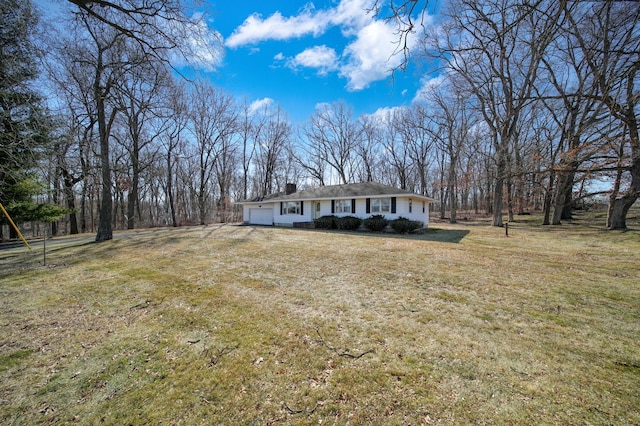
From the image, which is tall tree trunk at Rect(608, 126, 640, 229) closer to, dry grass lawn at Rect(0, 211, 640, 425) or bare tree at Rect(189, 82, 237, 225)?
dry grass lawn at Rect(0, 211, 640, 425)

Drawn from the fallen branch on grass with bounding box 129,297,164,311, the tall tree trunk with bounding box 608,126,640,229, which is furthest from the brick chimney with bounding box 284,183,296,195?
A: the tall tree trunk with bounding box 608,126,640,229


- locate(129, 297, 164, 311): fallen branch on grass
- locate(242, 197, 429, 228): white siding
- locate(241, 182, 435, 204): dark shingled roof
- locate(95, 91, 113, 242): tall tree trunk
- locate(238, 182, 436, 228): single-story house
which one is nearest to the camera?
locate(129, 297, 164, 311): fallen branch on grass

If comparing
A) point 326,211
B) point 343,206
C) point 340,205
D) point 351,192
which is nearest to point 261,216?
point 326,211

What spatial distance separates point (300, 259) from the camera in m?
8.01

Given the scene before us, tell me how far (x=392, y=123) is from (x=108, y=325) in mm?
34264

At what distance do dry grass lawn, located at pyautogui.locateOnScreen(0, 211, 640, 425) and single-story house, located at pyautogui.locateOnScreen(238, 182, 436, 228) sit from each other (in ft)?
32.0

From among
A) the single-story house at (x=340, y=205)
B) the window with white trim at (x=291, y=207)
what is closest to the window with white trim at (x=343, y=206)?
the single-story house at (x=340, y=205)

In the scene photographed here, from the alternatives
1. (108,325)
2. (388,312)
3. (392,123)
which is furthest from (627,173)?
(392,123)

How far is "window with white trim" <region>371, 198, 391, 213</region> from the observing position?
16347 mm

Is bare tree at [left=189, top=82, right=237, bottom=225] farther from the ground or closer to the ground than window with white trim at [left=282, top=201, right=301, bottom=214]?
farther from the ground

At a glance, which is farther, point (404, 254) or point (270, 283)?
point (404, 254)

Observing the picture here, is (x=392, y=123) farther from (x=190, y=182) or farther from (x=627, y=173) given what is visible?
(x=190, y=182)

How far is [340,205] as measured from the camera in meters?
18.4

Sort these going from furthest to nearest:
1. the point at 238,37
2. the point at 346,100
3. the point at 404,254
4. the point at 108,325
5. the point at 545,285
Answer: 1. the point at 346,100
2. the point at 404,254
3. the point at 238,37
4. the point at 545,285
5. the point at 108,325
